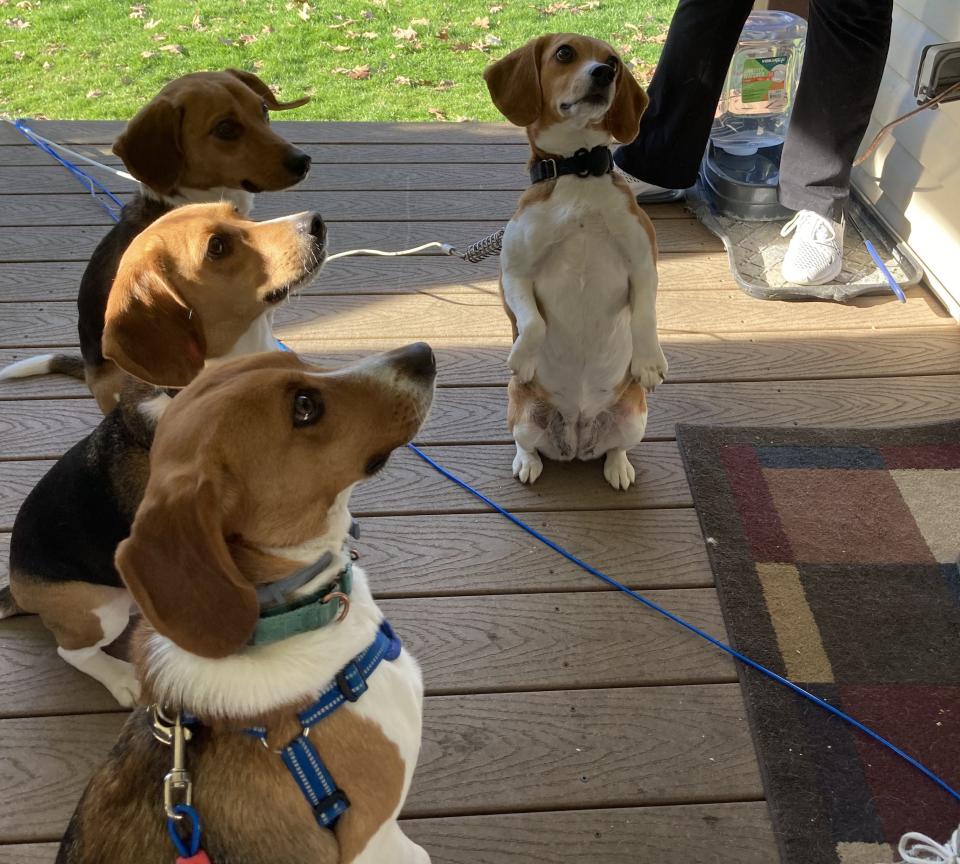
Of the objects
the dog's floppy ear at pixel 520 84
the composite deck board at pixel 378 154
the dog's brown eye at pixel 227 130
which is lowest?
the composite deck board at pixel 378 154

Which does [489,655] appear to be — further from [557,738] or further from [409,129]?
[409,129]

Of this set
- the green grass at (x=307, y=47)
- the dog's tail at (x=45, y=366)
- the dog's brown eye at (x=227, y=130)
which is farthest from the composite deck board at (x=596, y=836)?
the green grass at (x=307, y=47)

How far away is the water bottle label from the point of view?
4.43 m

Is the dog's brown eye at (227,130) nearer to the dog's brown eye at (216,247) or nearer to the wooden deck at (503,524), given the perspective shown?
the dog's brown eye at (216,247)

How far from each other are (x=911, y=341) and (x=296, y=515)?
293 cm

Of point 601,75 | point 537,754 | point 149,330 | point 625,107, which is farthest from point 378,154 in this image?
point 537,754

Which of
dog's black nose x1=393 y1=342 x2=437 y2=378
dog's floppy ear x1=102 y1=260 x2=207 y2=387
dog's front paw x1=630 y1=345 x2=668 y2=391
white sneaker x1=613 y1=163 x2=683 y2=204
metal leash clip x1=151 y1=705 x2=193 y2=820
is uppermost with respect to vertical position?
dog's black nose x1=393 y1=342 x2=437 y2=378

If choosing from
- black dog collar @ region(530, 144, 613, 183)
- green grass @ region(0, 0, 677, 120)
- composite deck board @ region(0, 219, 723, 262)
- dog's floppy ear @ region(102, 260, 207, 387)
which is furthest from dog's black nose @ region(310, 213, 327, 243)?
green grass @ region(0, 0, 677, 120)

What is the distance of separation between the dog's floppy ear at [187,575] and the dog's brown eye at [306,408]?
11.0 inches

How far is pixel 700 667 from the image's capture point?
7.93 feet

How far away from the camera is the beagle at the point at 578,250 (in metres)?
2.54

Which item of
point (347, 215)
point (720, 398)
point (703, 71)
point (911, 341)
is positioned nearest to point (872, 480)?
point (720, 398)

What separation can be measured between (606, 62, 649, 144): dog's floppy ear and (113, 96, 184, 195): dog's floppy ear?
1.28 m

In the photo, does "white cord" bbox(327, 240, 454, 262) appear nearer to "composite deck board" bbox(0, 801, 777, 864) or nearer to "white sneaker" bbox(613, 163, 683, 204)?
"white sneaker" bbox(613, 163, 683, 204)
